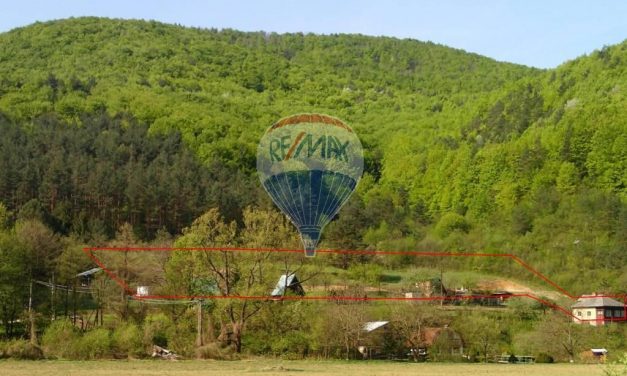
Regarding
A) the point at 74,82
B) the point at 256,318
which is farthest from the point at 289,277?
the point at 74,82

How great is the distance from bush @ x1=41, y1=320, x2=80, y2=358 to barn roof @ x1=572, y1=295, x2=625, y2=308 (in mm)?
34813

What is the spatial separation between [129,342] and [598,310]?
33095mm

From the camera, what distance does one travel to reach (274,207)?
98312 millimetres

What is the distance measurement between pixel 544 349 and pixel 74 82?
13260 centimetres

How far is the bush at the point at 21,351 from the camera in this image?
127 ft

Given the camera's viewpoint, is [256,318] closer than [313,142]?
No

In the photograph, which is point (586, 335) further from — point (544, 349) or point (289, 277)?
point (289, 277)

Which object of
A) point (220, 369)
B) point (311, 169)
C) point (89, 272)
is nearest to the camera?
point (220, 369)

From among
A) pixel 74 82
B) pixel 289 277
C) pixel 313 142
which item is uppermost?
pixel 74 82

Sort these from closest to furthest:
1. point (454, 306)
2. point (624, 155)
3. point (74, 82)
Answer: point (454, 306) < point (624, 155) < point (74, 82)

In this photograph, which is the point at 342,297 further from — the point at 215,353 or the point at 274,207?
the point at 274,207

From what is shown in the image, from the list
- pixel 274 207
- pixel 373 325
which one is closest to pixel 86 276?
pixel 373 325

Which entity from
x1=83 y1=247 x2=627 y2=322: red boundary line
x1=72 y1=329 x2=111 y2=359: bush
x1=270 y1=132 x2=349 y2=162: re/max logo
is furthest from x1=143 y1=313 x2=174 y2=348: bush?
x1=270 y1=132 x2=349 y2=162: re/max logo

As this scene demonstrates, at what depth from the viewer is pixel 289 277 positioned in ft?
171
